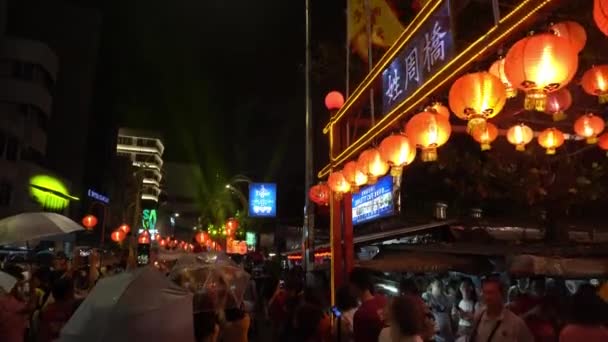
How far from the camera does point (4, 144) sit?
3247cm

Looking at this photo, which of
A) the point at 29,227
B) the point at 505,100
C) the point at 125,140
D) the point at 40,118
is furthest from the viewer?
the point at 125,140

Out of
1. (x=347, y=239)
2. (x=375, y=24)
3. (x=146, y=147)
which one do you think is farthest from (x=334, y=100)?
(x=146, y=147)

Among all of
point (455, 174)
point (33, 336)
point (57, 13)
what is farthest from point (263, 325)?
point (57, 13)

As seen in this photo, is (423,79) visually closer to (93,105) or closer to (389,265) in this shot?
(389,265)

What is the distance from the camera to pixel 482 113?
5.13 meters

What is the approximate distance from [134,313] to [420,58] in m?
4.90

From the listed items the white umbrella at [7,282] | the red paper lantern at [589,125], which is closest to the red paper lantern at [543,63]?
the red paper lantern at [589,125]

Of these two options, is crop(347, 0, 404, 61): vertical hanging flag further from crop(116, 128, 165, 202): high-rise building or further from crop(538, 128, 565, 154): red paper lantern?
crop(116, 128, 165, 202): high-rise building

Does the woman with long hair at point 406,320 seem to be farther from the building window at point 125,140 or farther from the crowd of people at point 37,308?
the building window at point 125,140

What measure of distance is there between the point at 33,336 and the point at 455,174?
10510mm

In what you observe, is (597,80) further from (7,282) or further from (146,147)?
(146,147)

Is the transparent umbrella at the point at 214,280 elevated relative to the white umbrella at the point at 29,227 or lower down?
lower down

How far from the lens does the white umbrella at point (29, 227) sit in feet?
25.5

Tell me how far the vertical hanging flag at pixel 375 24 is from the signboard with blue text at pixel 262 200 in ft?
64.1
